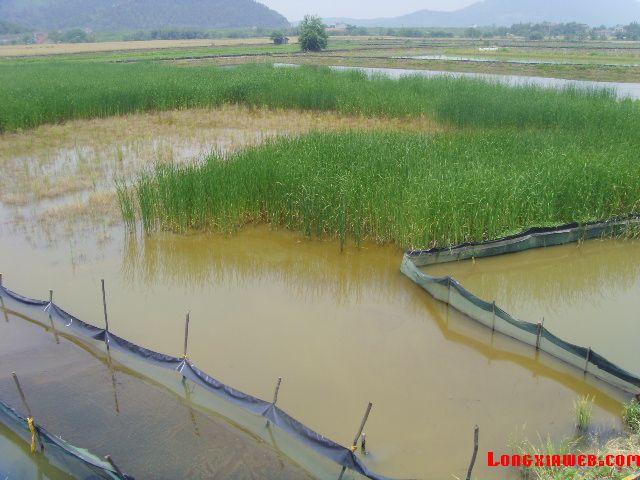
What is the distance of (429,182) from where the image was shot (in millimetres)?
8359

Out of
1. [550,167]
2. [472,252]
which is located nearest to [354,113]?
[550,167]

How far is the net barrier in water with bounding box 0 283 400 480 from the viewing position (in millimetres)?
3918

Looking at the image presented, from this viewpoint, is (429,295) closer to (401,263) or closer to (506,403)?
(401,263)

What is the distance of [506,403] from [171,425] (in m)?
2.92

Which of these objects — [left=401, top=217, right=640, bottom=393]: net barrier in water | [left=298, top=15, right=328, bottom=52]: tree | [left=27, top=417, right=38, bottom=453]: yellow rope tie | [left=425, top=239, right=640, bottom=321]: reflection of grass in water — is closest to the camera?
[left=27, top=417, right=38, bottom=453]: yellow rope tie

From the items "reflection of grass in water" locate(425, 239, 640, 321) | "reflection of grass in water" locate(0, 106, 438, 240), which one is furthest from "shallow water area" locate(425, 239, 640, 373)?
"reflection of grass in water" locate(0, 106, 438, 240)

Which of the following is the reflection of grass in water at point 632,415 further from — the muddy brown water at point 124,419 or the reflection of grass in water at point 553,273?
the muddy brown water at point 124,419

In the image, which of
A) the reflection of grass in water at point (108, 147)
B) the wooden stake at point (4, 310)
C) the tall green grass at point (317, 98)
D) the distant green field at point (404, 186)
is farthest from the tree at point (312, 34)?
the wooden stake at point (4, 310)

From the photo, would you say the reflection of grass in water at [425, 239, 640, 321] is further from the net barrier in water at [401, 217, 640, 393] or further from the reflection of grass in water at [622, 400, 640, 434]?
the reflection of grass in water at [622, 400, 640, 434]

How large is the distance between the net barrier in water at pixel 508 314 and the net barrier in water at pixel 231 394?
243cm

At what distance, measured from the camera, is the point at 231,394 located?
4617 mm

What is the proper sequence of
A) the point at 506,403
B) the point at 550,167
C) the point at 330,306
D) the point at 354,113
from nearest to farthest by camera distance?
the point at 506,403, the point at 330,306, the point at 550,167, the point at 354,113

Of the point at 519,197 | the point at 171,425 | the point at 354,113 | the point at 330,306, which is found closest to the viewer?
the point at 171,425

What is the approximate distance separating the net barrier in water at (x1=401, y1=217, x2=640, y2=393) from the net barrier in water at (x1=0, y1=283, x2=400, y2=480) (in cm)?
243
